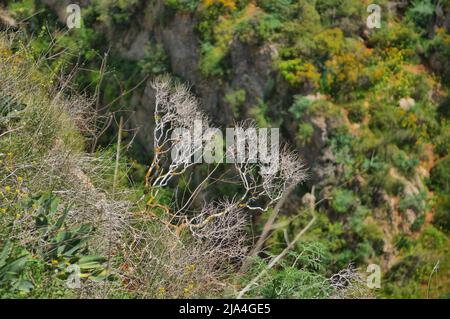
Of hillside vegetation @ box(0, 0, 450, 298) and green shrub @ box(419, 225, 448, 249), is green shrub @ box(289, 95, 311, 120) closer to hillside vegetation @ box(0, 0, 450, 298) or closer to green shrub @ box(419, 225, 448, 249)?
hillside vegetation @ box(0, 0, 450, 298)

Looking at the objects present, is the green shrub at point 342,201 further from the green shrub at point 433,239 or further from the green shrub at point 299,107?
the green shrub at point 299,107

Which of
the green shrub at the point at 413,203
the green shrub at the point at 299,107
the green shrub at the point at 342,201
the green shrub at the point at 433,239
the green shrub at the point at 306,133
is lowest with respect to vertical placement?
the green shrub at the point at 433,239

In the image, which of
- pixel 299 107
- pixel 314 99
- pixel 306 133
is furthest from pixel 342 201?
pixel 314 99

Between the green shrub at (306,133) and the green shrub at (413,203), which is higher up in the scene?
the green shrub at (306,133)

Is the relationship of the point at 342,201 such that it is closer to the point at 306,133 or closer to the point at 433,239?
the point at 306,133

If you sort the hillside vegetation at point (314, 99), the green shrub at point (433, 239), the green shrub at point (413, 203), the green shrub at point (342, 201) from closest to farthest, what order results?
the hillside vegetation at point (314, 99) < the green shrub at point (433, 239) < the green shrub at point (342, 201) < the green shrub at point (413, 203)

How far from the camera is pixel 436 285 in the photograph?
14375 millimetres

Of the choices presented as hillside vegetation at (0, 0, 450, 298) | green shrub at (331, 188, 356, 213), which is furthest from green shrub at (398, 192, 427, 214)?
green shrub at (331, 188, 356, 213)

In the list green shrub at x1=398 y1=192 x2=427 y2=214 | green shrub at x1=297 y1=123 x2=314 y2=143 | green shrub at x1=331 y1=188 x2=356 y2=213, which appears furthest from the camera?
green shrub at x1=297 y1=123 x2=314 y2=143

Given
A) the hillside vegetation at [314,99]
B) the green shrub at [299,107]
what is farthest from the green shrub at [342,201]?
the green shrub at [299,107]

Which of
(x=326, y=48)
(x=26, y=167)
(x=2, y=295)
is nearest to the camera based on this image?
(x=2, y=295)

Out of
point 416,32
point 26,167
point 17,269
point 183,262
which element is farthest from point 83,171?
point 416,32
